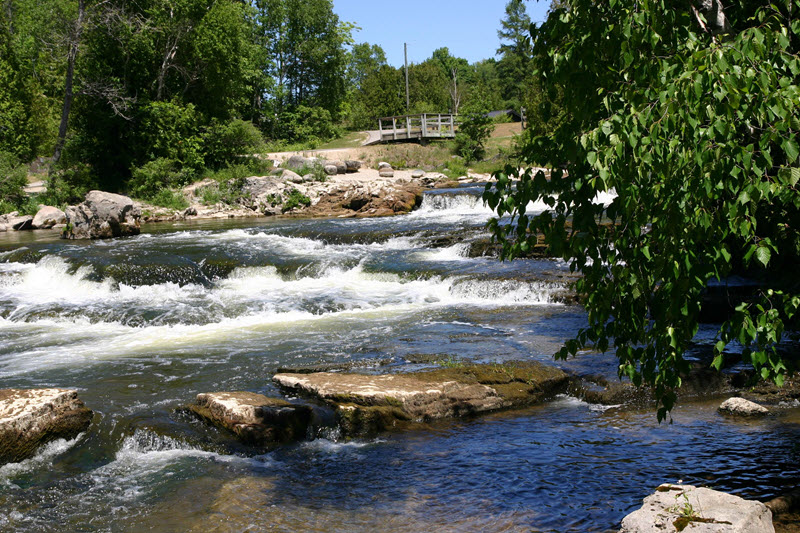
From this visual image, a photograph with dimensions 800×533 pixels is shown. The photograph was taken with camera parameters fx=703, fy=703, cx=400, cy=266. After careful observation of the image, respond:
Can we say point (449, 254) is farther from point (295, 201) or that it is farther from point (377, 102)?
point (377, 102)

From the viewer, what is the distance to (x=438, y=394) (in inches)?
297

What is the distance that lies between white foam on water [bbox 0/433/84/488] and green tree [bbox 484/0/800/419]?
4.96m

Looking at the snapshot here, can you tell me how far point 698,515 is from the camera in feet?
12.3

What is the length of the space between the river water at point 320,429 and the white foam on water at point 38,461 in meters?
0.02

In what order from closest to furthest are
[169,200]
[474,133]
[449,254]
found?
[449,254]
[169,200]
[474,133]

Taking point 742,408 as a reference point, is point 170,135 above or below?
above

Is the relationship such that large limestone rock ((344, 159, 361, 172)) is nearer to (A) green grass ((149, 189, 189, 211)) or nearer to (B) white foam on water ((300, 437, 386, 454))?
(A) green grass ((149, 189, 189, 211))

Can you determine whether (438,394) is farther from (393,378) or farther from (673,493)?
(673,493)

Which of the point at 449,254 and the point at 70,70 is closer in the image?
the point at 449,254

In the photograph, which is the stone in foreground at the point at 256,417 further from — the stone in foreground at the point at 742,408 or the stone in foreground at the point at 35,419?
the stone in foreground at the point at 742,408

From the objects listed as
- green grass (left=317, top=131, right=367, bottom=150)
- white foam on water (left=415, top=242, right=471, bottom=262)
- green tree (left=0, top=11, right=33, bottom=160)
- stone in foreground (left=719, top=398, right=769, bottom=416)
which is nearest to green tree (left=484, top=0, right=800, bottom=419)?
stone in foreground (left=719, top=398, right=769, bottom=416)

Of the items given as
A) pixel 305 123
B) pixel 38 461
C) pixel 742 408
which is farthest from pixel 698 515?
pixel 305 123

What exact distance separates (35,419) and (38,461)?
1.34ft

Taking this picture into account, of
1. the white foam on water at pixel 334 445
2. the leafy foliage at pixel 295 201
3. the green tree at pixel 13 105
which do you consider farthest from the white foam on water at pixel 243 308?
the green tree at pixel 13 105
